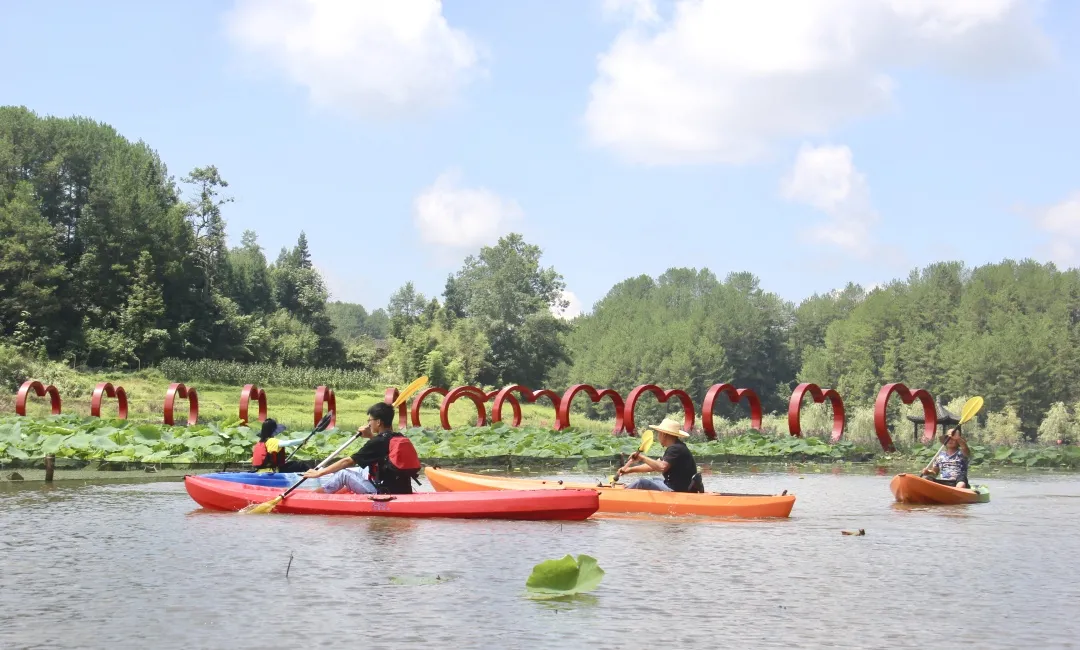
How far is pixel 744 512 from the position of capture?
14.5m

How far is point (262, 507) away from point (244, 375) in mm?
36933

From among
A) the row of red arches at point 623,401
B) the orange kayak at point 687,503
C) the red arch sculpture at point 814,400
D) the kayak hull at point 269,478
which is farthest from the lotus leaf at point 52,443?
the red arch sculpture at point 814,400

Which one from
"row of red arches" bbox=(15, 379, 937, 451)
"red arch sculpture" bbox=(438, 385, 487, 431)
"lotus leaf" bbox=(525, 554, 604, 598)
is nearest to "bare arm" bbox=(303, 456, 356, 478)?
"lotus leaf" bbox=(525, 554, 604, 598)

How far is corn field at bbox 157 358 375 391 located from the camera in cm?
5050

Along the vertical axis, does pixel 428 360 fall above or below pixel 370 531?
above

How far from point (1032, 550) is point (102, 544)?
963 cm

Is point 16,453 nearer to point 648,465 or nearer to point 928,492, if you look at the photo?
point 648,465

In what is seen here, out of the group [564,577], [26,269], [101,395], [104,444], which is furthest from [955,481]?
[26,269]

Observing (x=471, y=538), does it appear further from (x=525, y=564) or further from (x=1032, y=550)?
(x=1032, y=550)

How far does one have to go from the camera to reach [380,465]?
578 inches

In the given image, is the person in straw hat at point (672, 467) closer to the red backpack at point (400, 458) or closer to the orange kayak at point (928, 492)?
the red backpack at point (400, 458)

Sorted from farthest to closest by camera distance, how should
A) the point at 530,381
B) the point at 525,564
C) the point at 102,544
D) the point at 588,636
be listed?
1. the point at 530,381
2. the point at 102,544
3. the point at 525,564
4. the point at 588,636

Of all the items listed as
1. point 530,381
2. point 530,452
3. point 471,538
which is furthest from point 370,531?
point 530,381

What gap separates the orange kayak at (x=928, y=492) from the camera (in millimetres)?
16734
